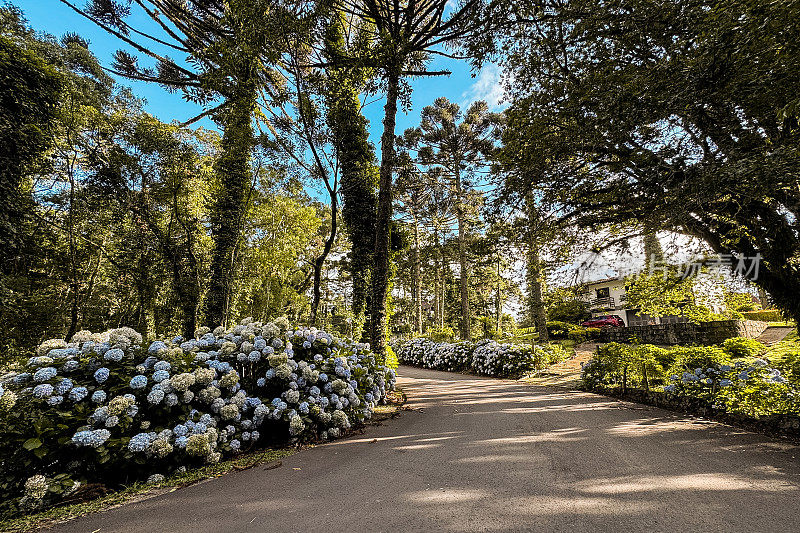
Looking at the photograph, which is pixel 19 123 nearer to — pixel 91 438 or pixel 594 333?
pixel 91 438

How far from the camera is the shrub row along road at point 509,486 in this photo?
2.03 m

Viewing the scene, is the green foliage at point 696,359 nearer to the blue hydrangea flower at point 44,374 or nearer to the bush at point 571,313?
the blue hydrangea flower at point 44,374

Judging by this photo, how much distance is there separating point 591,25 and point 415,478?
5910mm

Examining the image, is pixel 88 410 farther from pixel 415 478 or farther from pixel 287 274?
pixel 287 274

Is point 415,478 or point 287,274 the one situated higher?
point 287,274

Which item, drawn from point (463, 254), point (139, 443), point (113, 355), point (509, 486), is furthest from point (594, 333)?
point (113, 355)

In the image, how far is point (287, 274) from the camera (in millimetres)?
19656

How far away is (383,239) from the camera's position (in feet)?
23.7

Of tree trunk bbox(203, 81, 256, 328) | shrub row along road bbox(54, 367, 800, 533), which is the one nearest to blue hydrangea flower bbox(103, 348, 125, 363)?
shrub row along road bbox(54, 367, 800, 533)

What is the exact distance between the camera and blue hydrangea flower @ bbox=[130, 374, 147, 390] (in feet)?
9.48

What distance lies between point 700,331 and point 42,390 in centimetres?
1622

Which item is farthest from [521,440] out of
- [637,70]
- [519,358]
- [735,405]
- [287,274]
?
[287,274]

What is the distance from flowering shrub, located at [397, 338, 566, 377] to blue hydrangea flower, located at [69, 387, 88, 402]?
10.5m

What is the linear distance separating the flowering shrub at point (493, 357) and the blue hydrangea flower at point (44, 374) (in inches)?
422
